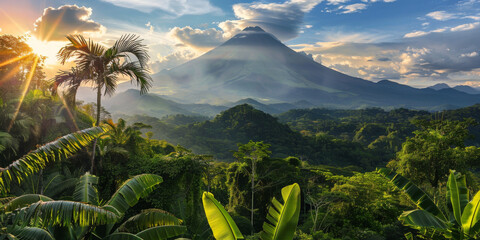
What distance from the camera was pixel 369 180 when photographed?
16.8 meters

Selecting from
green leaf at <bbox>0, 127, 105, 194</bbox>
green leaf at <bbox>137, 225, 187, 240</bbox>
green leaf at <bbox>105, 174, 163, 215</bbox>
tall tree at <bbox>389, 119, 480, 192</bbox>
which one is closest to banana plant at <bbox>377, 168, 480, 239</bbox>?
green leaf at <bbox>137, 225, 187, 240</bbox>

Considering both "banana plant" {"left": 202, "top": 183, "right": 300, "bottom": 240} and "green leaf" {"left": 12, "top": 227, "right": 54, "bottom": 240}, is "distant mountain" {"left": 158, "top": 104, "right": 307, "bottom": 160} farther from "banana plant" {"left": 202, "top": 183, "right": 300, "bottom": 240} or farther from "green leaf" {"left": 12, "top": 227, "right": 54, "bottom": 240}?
"banana plant" {"left": 202, "top": 183, "right": 300, "bottom": 240}

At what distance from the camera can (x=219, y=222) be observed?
4.05 meters

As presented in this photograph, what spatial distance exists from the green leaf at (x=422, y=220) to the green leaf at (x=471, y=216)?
0.39 m

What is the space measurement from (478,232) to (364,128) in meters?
108

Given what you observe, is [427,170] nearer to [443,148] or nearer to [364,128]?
[443,148]

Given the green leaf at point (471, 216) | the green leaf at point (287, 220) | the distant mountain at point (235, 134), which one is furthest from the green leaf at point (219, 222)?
the distant mountain at point (235, 134)

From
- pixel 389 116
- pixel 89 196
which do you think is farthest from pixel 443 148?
pixel 389 116

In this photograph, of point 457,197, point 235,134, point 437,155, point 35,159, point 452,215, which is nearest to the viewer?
point 35,159

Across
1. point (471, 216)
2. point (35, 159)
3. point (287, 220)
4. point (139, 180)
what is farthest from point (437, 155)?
point (35, 159)

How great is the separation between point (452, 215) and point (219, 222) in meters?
5.64

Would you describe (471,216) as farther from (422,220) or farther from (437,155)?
(437,155)

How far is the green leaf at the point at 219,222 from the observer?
3967 millimetres

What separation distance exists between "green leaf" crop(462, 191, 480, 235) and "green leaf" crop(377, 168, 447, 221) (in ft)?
2.03
